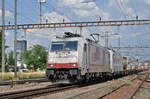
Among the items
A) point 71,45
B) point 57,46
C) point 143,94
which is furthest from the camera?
point 57,46

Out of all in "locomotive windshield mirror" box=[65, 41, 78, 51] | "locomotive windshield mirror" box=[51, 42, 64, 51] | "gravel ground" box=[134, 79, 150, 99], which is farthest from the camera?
"locomotive windshield mirror" box=[51, 42, 64, 51]

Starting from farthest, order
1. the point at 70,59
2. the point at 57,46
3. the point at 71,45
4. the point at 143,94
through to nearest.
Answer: the point at 57,46
the point at 71,45
the point at 70,59
the point at 143,94

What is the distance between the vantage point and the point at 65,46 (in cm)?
1811

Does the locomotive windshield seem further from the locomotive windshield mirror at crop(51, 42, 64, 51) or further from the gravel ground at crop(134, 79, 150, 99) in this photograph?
the gravel ground at crop(134, 79, 150, 99)

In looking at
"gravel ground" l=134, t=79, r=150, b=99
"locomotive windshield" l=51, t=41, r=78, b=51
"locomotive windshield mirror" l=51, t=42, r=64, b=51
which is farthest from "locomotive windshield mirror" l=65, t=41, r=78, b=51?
"gravel ground" l=134, t=79, r=150, b=99

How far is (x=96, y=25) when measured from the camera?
102 ft

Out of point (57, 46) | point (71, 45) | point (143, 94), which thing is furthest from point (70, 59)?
point (143, 94)

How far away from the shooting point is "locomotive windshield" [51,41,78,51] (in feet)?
58.8

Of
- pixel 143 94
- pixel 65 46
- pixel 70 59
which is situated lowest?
pixel 143 94

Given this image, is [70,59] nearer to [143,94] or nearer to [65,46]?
[65,46]

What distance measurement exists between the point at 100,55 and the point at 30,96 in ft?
38.5

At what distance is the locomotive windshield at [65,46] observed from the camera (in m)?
17.9

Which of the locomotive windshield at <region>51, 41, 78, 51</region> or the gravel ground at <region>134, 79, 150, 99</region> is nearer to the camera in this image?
the gravel ground at <region>134, 79, 150, 99</region>

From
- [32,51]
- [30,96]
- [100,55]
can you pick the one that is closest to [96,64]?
[100,55]
